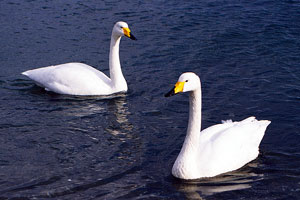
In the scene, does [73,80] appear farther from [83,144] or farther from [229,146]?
[229,146]

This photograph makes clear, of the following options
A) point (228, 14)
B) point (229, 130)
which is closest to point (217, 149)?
point (229, 130)

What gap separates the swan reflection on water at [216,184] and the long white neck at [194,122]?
548 mm

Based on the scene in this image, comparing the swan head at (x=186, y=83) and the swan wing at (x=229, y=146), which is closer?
the swan head at (x=186, y=83)

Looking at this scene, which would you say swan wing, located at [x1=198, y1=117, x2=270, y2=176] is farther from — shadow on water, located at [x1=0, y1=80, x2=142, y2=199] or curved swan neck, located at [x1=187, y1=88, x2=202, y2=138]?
shadow on water, located at [x1=0, y1=80, x2=142, y2=199]

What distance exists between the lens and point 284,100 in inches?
460

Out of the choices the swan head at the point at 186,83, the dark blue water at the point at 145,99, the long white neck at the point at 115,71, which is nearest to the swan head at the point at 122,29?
the long white neck at the point at 115,71

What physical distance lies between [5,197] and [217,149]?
339 centimetres

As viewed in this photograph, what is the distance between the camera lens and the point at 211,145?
29.0 ft

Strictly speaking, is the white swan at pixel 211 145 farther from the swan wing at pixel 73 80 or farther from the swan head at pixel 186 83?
the swan wing at pixel 73 80

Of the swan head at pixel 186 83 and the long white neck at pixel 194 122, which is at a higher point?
the swan head at pixel 186 83

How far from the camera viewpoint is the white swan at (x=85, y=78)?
12602 millimetres

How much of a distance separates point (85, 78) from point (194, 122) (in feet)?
15.8

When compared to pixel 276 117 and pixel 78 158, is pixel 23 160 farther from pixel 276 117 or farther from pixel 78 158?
pixel 276 117

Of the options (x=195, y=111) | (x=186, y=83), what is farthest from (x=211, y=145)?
(x=186, y=83)
